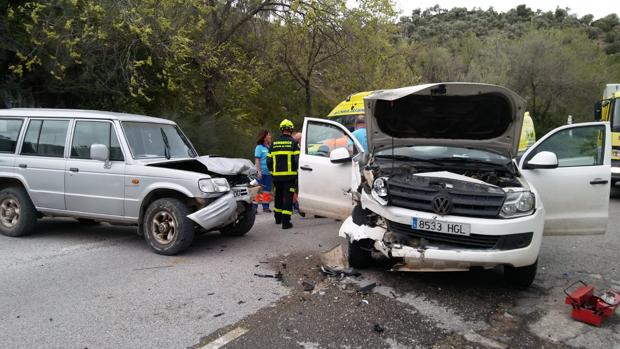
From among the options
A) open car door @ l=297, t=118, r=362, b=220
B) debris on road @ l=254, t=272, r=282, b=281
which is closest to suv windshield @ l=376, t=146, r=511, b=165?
open car door @ l=297, t=118, r=362, b=220

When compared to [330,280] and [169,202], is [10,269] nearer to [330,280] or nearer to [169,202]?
[169,202]

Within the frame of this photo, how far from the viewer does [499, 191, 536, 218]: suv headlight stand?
174 inches

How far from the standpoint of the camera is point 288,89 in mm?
19062

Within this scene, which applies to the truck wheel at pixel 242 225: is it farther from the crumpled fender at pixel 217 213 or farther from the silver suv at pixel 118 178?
the crumpled fender at pixel 217 213

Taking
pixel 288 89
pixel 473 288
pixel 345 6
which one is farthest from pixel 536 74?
pixel 473 288

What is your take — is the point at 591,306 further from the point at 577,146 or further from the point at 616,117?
the point at 616,117

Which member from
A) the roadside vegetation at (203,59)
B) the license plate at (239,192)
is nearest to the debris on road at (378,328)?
the license plate at (239,192)

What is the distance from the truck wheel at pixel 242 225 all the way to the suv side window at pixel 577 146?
3.87 meters

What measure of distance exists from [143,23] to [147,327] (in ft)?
29.6

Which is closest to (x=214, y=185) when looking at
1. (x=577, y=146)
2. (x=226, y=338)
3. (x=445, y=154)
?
(x=226, y=338)

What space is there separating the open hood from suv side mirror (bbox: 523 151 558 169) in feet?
1.13

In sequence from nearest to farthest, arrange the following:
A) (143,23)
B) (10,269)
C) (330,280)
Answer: (330,280), (10,269), (143,23)

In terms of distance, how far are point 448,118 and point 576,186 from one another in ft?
5.27

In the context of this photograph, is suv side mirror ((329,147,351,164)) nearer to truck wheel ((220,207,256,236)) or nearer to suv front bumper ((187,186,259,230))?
suv front bumper ((187,186,259,230))
